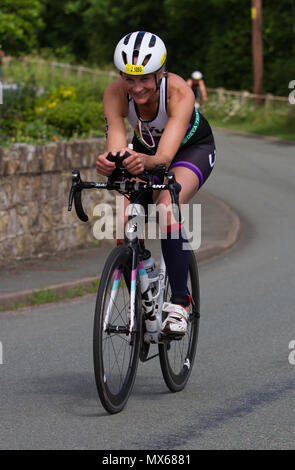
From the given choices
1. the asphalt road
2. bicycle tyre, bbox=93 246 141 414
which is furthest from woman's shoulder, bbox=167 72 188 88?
the asphalt road

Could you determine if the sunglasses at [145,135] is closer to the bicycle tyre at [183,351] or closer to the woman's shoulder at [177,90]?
the woman's shoulder at [177,90]

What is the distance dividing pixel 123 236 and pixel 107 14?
6114 centimetres

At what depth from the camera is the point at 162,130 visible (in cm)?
606

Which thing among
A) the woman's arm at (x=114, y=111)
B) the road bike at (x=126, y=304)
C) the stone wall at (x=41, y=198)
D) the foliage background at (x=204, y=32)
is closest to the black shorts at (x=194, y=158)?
the road bike at (x=126, y=304)

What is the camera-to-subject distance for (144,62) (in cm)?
558

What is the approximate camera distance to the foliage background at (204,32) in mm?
57750

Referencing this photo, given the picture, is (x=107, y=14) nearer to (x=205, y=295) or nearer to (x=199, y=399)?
(x=205, y=295)

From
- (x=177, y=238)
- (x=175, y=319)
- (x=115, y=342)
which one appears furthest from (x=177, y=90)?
(x=115, y=342)

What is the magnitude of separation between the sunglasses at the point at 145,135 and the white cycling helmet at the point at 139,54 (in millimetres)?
454

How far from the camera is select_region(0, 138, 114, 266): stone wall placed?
1194 centimetres

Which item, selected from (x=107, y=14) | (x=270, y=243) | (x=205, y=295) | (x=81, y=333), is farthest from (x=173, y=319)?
(x=107, y=14)

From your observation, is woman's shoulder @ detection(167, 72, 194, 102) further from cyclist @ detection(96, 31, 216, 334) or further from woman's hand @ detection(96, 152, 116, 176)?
woman's hand @ detection(96, 152, 116, 176)

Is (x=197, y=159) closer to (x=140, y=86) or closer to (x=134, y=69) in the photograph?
(x=140, y=86)

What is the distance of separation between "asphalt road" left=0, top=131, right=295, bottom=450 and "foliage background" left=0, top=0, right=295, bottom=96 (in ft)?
137
